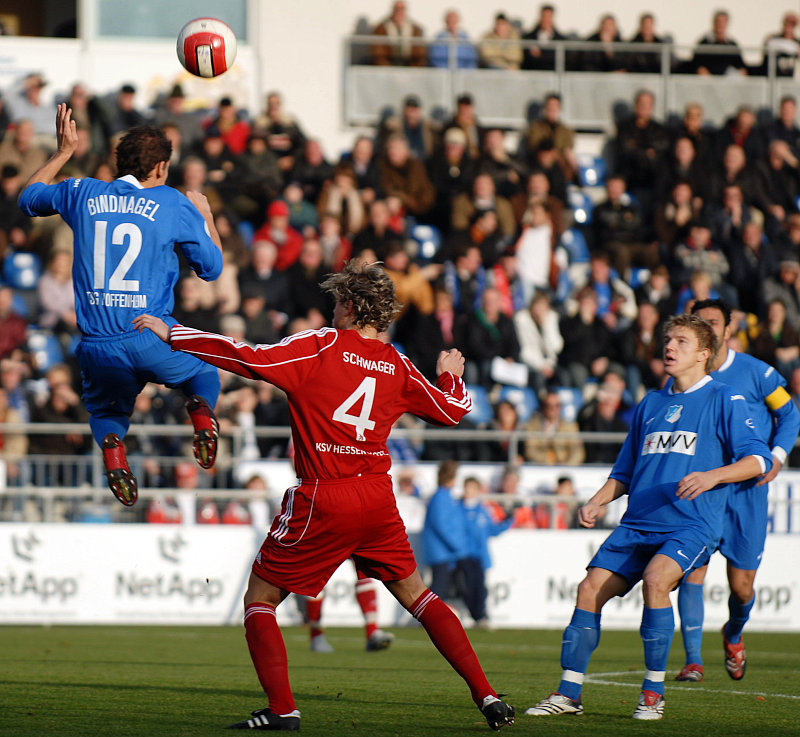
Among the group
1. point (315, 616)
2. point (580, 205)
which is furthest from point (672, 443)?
point (580, 205)

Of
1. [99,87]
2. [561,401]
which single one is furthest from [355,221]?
[99,87]

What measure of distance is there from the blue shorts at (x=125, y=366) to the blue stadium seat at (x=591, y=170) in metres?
13.9

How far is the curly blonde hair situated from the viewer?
22.5 ft

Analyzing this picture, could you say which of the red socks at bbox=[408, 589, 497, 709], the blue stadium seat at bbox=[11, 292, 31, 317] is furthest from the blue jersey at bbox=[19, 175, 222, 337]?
the blue stadium seat at bbox=[11, 292, 31, 317]

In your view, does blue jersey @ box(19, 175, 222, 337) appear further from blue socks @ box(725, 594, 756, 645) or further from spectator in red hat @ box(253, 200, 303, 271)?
spectator in red hat @ box(253, 200, 303, 271)

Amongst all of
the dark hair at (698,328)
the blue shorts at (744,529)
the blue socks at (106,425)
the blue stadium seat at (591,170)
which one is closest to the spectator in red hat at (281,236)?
the blue stadium seat at (591,170)

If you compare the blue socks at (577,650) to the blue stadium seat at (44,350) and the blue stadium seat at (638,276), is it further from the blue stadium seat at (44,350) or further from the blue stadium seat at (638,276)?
the blue stadium seat at (638,276)

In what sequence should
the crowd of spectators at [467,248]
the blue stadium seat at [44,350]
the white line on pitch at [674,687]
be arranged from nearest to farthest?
the white line on pitch at [674,687] < the blue stadium seat at [44,350] < the crowd of spectators at [467,248]

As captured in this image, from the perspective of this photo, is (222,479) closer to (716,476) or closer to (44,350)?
(44,350)

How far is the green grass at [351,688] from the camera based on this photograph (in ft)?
23.1

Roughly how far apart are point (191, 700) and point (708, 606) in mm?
9096

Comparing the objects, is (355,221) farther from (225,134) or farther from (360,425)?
(360,425)

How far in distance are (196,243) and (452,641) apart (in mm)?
2702

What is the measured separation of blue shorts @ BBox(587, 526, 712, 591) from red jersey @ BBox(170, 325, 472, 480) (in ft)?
4.72
